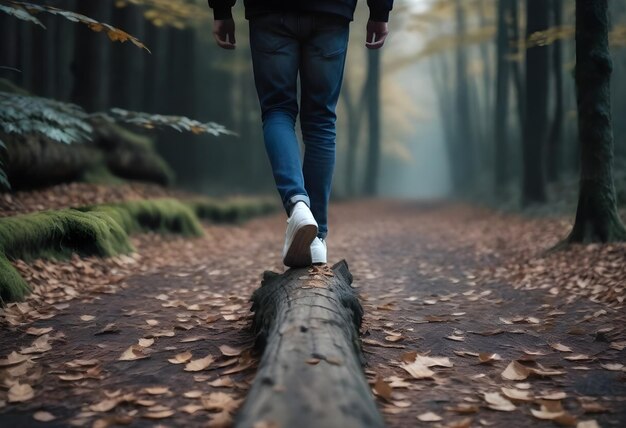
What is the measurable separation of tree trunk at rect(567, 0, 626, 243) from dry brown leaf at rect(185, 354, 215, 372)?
12.7 feet

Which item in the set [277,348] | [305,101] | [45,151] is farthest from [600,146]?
[45,151]

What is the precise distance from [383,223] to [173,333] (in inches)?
309

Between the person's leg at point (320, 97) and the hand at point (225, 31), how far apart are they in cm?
45

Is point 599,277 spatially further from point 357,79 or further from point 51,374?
point 357,79

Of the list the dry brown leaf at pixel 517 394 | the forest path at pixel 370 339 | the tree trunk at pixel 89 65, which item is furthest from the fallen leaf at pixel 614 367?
the tree trunk at pixel 89 65

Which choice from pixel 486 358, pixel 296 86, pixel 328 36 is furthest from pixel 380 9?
pixel 486 358

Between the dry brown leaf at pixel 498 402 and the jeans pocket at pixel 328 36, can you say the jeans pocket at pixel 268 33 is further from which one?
the dry brown leaf at pixel 498 402

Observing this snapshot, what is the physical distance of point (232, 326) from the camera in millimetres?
2764

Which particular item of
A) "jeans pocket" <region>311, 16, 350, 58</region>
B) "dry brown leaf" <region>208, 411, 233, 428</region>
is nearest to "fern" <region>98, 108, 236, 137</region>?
"jeans pocket" <region>311, 16, 350, 58</region>

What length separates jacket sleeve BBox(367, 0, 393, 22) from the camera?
111 inches

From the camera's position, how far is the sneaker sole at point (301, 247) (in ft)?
8.01

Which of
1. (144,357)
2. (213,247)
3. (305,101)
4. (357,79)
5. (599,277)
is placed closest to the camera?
(144,357)

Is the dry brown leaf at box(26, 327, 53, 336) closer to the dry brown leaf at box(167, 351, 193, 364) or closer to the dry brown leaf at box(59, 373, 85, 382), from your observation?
the dry brown leaf at box(59, 373, 85, 382)

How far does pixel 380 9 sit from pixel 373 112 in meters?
18.1
